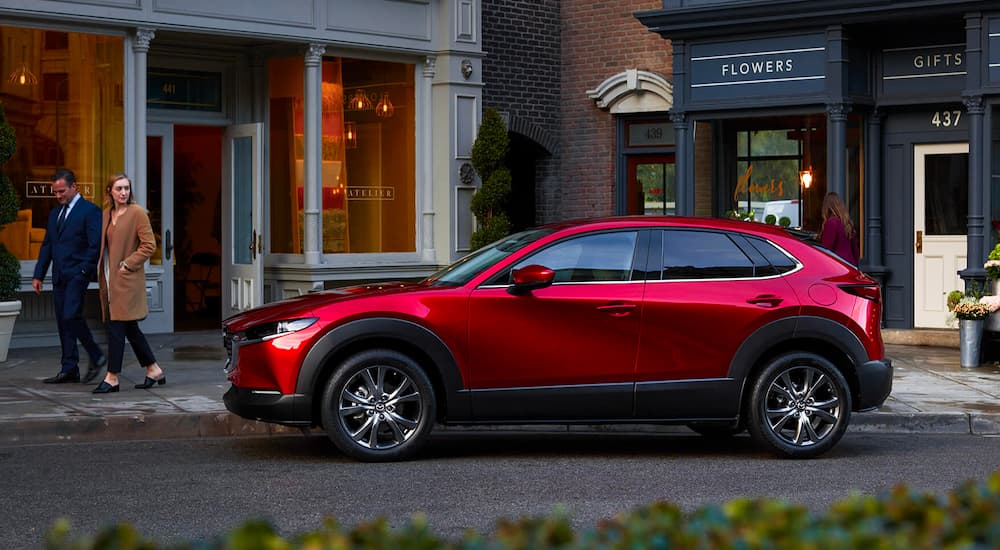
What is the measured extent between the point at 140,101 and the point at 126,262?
13.6 ft

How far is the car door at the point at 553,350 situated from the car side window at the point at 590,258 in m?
0.09

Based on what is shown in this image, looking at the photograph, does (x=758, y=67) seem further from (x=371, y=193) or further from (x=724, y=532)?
(x=724, y=532)

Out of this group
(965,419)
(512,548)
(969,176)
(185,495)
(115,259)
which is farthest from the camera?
(969,176)

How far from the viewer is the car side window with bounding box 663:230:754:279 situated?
8.99 metres

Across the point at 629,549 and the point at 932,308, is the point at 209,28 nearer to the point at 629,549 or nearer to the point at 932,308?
the point at 932,308

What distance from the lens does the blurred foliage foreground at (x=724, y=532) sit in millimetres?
2496

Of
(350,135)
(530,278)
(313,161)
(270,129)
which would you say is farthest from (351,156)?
(530,278)

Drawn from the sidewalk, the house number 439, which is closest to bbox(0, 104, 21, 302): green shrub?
the sidewalk

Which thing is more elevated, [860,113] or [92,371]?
[860,113]

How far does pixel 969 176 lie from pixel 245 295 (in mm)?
8501

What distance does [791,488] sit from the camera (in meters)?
7.88

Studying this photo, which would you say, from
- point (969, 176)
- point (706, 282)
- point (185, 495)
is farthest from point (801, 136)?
point (185, 495)

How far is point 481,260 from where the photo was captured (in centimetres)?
918

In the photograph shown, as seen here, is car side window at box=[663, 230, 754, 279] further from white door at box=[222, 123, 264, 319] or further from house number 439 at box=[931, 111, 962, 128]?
white door at box=[222, 123, 264, 319]
